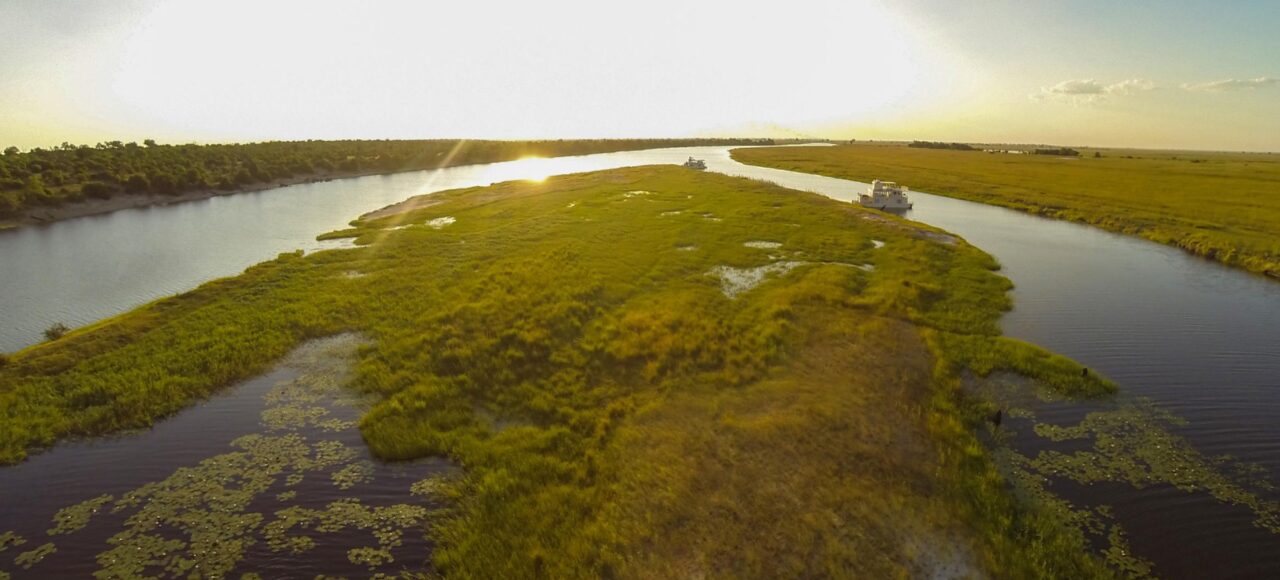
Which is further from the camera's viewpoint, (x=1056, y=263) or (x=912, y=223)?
(x=912, y=223)

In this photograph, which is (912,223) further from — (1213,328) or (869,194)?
(1213,328)

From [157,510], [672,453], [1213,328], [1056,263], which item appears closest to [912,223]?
[1056,263]

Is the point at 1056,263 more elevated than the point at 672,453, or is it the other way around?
the point at 1056,263

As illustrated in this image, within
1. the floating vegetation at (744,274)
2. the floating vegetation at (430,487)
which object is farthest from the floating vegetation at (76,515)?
the floating vegetation at (744,274)

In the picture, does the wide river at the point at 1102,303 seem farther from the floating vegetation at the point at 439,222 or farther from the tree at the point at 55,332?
the floating vegetation at the point at 439,222

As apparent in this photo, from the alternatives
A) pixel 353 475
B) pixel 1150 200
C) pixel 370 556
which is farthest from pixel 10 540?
pixel 1150 200

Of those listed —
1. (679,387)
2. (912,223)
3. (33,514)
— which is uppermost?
(912,223)

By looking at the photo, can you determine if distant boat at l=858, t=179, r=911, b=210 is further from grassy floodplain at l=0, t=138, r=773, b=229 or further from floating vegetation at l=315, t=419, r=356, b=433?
grassy floodplain at l=0, t=138, r=773, b=229
